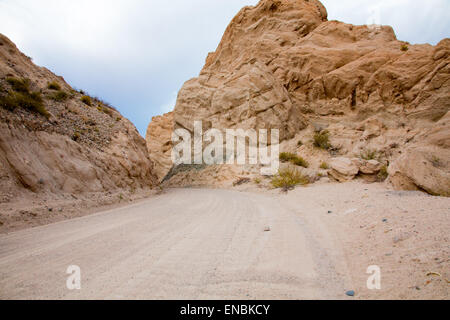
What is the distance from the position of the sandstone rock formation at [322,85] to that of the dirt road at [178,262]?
9552 mm

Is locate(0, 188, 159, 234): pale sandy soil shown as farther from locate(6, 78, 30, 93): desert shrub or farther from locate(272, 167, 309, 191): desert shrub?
locate(272, 167, 309, 191): desert shrub

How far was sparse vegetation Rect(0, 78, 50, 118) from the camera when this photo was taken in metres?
5.34

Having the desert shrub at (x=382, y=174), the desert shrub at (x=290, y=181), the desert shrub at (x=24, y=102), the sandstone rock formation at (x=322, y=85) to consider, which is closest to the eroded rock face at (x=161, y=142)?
the sandstone rock formation at (x=322, y=85)

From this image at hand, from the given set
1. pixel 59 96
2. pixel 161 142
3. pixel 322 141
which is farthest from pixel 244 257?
pixel 161 142

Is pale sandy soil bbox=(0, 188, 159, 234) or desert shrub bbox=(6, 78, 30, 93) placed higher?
desert shrub bbox=(6, 78, 30, 93)

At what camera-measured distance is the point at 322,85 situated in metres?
16.1

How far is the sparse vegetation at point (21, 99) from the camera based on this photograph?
17.5ft

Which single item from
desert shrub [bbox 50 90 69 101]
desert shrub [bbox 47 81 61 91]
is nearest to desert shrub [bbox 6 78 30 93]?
desert shrub [bbox 50 90 69 101]

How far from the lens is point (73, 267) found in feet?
6.20

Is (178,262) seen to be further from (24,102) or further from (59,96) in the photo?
(59,96)

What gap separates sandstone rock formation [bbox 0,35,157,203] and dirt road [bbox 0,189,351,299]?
2.26 m

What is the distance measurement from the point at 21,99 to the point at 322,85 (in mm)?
17687

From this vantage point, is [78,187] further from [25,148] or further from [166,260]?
[166,260]

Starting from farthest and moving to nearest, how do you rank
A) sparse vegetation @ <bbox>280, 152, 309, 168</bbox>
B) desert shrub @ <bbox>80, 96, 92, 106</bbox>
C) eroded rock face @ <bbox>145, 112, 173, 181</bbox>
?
eroded rock face @ <bbox>145, 112, 173, 181</bbox> < sparse vegetation @ <bbox>280, 152, 309, 168</bbox> < desert shrub @ <bbox>80, 96, 92, 106</bbox>
